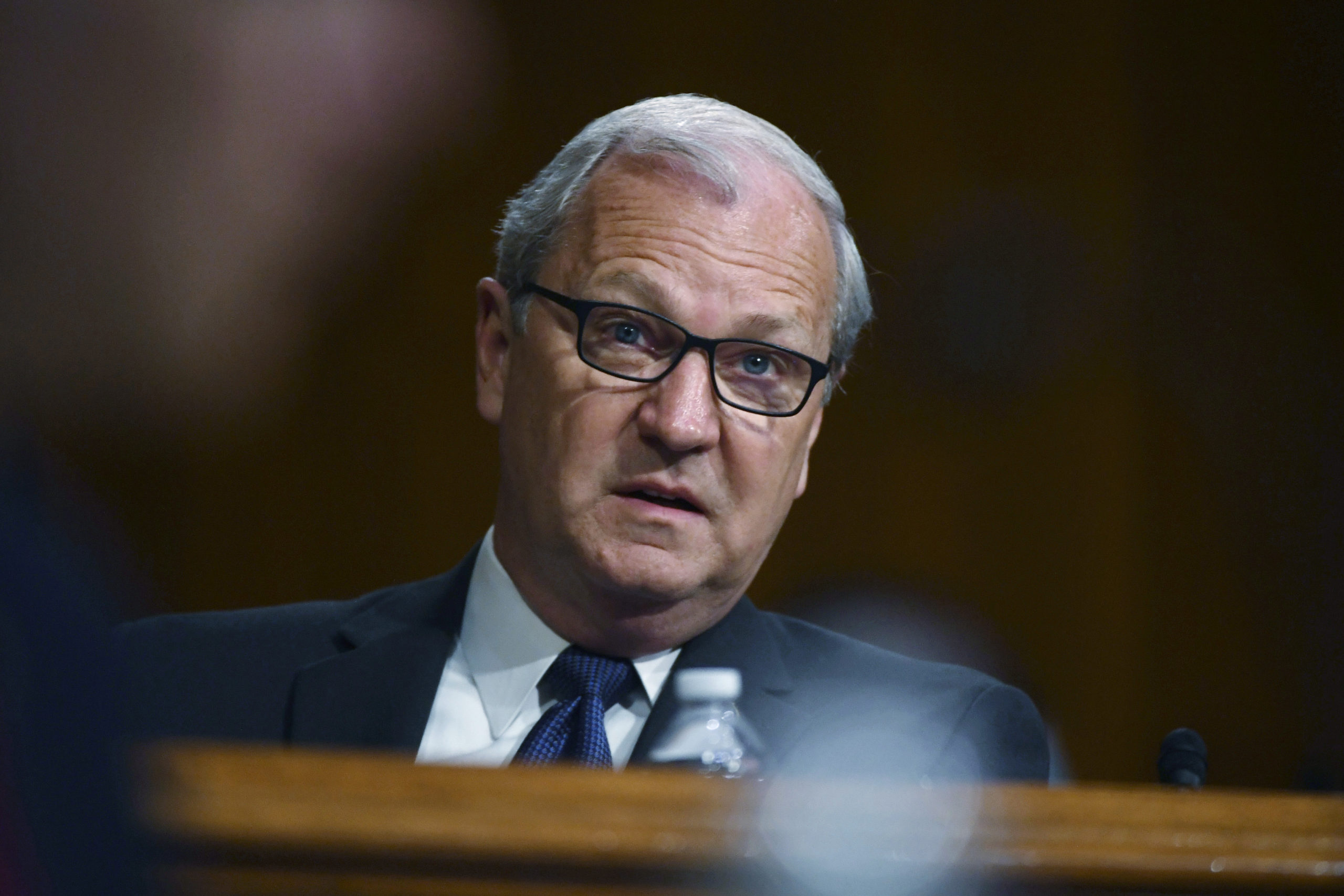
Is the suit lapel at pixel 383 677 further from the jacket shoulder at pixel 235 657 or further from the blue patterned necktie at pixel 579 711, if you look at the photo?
the blue patterned necktie at pixel 579 711

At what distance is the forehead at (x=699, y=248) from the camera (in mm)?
1382

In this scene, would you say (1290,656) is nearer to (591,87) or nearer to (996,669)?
(996,669)

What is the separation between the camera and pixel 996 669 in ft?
8.89

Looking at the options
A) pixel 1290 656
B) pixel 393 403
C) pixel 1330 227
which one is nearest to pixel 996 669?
pixel 1290 656

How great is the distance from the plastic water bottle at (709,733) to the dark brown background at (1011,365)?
4.92 ft

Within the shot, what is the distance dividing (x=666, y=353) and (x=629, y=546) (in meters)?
0.22

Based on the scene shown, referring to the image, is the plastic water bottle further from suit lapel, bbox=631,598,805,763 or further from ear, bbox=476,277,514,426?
ear, bbox=476,277,514,426

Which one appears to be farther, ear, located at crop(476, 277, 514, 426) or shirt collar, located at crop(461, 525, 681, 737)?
ear, located at crop(476, 277, 514, 426)

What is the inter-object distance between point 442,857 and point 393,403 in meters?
2.27

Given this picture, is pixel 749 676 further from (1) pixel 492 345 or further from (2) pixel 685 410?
(1) pixel 492 345

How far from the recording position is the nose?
132cm

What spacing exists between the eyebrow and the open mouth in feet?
0.67

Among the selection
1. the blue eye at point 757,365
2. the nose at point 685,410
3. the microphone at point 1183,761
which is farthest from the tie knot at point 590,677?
the microphone at point 1183,761

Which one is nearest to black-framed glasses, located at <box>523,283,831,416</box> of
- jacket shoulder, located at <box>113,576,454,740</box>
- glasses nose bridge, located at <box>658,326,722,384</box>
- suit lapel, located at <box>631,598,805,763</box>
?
glasses nose bridge, located at <box>658,326,722,384</box>
